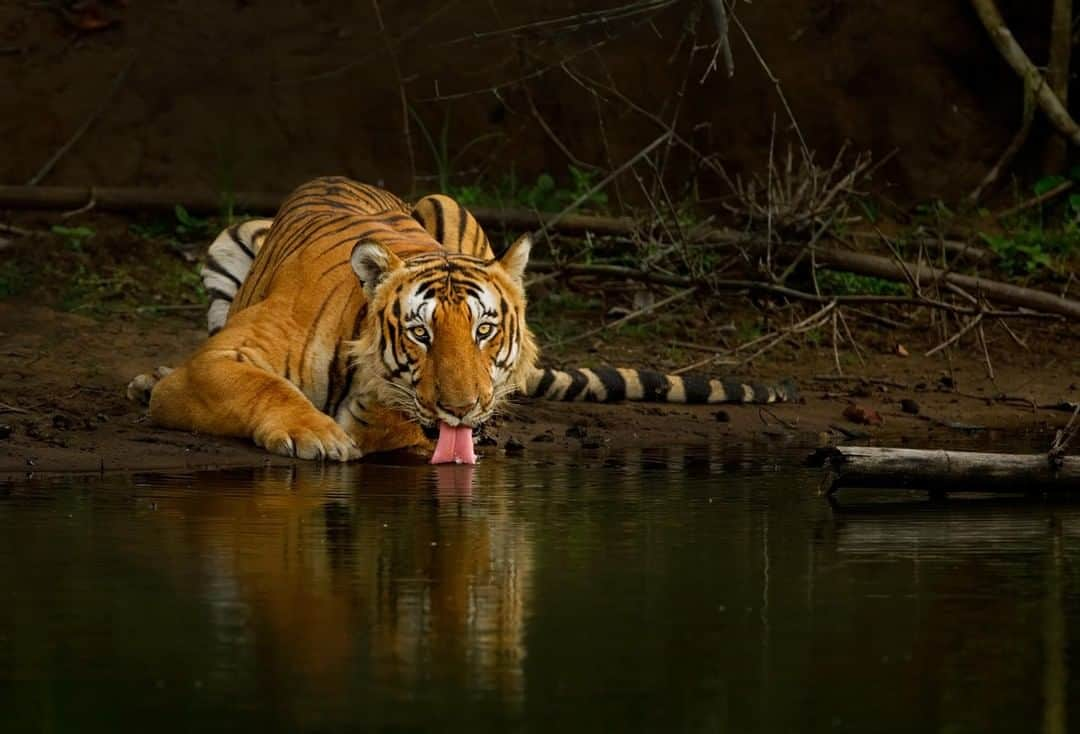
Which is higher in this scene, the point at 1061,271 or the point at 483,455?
the point at 1061,271

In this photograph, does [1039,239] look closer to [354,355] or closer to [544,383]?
[544,383]

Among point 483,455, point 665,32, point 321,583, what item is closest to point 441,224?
point 483,455

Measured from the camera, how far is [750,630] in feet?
15.7

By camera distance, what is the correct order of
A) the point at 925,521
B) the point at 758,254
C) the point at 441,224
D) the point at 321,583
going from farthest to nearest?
the point at 758,254 < the point at 441,224 < the point at 925,521 < the point at 321,583

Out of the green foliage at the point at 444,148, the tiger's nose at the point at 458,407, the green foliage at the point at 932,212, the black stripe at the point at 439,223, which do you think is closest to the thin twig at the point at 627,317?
the black stripe at the point at 439,223

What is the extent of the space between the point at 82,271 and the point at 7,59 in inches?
85.6

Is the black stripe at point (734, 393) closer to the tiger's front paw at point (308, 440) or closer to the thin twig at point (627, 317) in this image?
the thin twig at point (627, 317)

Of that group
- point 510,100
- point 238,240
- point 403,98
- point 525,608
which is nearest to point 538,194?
point 510,100

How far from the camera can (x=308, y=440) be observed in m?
7.92

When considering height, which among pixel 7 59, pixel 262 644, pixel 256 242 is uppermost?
pixel 7 59

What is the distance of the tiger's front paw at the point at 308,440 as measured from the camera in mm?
7922

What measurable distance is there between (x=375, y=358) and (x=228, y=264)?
7.55 feet

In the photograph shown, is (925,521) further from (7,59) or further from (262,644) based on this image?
(7,59)

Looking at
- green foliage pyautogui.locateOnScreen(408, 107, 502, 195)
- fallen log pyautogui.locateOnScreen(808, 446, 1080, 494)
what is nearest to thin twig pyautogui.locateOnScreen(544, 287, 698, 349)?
green foliage pyautogui.locateOnScreen(408, 107, 502, 195)
